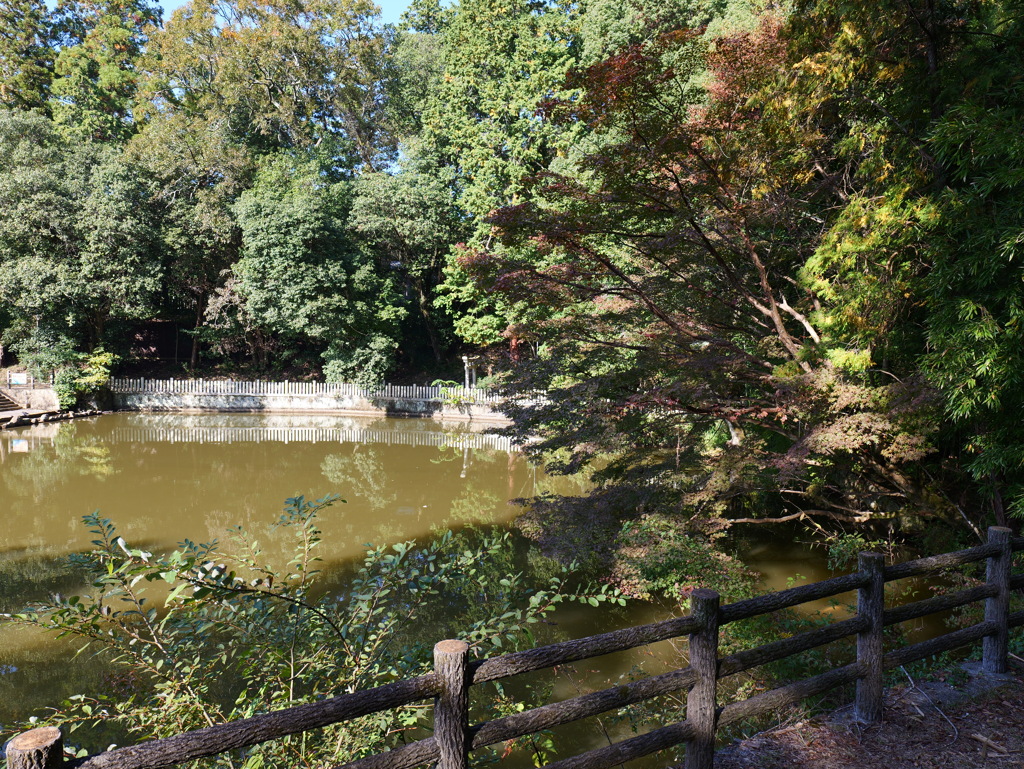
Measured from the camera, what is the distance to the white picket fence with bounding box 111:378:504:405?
23.8m

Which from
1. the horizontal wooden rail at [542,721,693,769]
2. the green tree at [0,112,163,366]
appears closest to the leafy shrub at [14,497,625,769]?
the horizontal wooden rail at [542,721,693,769]

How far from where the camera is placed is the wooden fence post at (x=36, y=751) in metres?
1.60

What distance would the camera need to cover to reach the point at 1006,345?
13.5 feet

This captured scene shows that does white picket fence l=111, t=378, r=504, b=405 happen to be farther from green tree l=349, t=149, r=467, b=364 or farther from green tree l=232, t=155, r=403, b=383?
green tree l=349, t=149, r=467, b=364

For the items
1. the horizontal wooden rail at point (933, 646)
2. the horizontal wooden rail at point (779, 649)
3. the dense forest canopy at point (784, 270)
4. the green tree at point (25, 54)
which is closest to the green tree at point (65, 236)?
the green tree at point (25, 54)

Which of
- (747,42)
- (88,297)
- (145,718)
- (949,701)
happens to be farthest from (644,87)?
(88,297)

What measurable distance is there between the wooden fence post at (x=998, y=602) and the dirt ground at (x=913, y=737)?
159 millimetres

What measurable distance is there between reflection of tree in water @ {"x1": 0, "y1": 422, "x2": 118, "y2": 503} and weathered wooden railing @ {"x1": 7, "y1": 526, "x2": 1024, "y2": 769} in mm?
12763

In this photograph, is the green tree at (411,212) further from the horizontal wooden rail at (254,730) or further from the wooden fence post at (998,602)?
the horizontal wooden rail at (254,730)

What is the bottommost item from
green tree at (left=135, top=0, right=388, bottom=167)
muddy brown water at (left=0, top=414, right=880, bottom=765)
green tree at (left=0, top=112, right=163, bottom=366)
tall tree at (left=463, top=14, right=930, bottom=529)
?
muddy brown water at (left=0, top=414, right=880, bottom=765)

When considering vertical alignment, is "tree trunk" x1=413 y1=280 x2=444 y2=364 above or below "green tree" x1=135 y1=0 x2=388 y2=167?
below

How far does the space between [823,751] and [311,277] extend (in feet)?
71.8

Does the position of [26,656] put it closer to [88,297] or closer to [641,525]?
[641,525]

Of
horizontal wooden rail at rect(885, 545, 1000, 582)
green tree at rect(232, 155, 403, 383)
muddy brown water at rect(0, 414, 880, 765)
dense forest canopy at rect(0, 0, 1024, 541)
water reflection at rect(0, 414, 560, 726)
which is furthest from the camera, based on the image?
green tree at rect(232, 155, 403, 383)
